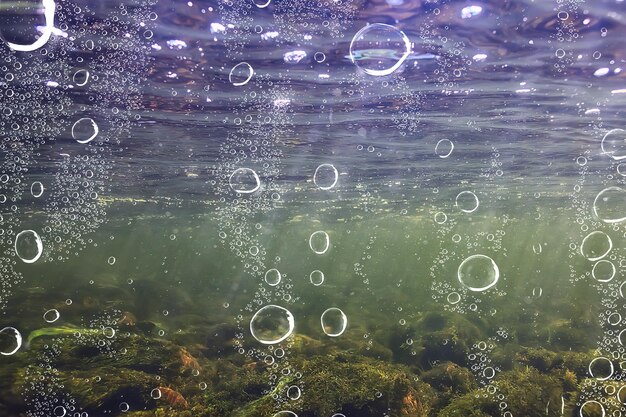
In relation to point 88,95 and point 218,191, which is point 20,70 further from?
point 218,191

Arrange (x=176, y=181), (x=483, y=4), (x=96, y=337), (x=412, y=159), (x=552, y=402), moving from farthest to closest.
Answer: (x=176, y=181)
(x=412, y=159)
(x=96, y=337)
(x=552, y=402)
(x=483, y=4)

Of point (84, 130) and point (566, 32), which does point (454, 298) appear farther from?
point (84, 130)

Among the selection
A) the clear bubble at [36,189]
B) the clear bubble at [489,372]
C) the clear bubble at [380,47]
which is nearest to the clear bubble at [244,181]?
the clear bubble at [36,189]

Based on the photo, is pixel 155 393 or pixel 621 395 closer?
pixel 155 393

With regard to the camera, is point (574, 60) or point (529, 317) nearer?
point (574, 60)

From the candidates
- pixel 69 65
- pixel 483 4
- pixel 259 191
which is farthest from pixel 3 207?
pixel 483 4

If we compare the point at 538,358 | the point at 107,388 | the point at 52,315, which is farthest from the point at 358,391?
the point at 52,315
